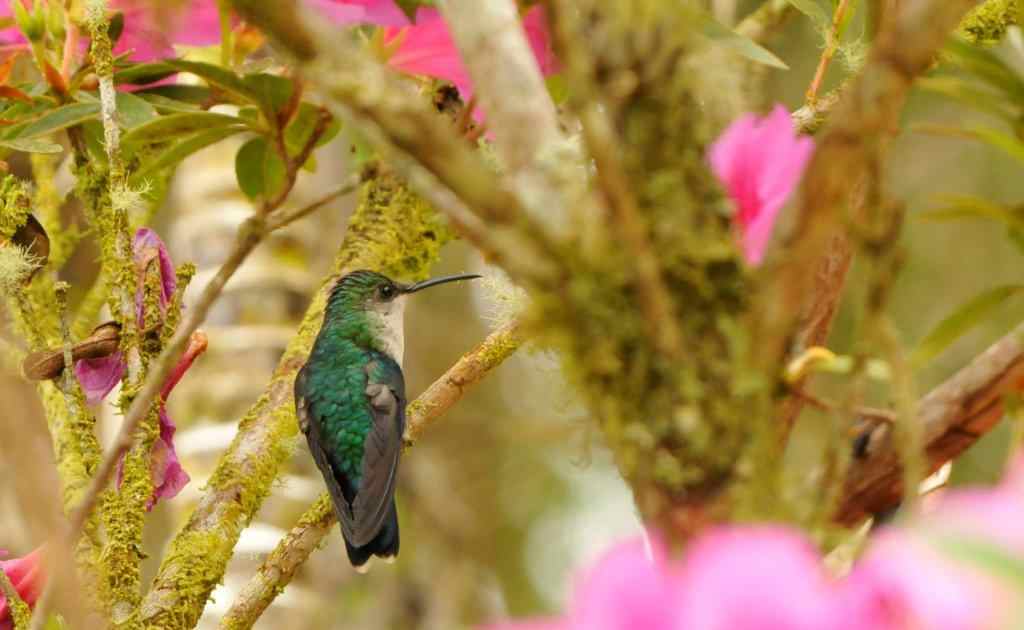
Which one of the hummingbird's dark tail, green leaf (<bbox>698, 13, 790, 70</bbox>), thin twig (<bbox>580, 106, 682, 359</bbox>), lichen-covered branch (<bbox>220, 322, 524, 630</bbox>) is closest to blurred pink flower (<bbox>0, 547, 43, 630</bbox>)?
lichen-covered branch (<bbox>220, 322, 524, 630</bbox>)

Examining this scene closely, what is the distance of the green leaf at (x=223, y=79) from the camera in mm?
1194

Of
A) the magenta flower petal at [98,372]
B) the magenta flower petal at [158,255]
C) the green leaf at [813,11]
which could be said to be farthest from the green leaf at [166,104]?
the green leaf at [813,11]

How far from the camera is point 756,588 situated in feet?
1.18

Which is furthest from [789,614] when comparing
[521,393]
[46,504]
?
[521,393]

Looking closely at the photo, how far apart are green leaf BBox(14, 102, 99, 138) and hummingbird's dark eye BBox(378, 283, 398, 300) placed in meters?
0.83

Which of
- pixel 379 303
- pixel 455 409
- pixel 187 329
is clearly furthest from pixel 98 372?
pixel 455 409

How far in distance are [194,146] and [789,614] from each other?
3.37 ft

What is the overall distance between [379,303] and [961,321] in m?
1.48

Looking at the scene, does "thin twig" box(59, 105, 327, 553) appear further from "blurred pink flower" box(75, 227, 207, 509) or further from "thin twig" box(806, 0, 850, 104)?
"thin twig" box(806, 0, 850, 104)

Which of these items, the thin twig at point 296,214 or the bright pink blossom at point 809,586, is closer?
the bright pink blossom at point 809,586

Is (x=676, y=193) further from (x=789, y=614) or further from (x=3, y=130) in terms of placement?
(x=3, y=130)

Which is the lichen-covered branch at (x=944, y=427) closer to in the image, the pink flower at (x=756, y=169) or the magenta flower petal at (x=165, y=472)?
the pink flower at (x=756, y=169)

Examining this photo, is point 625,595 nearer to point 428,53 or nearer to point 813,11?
point 813,11

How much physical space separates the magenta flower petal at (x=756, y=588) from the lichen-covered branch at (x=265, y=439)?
86cm
